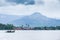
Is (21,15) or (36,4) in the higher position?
(36,4)

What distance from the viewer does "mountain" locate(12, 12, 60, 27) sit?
1.72 meters

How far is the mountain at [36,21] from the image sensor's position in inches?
67.6

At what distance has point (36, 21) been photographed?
1739mm

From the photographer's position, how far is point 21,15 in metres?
1.73

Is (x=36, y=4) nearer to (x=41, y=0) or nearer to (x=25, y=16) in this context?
(x=41, y=0)
